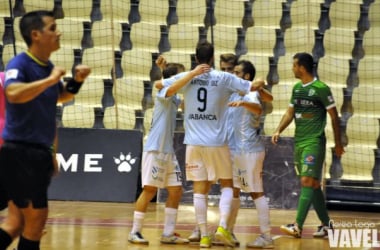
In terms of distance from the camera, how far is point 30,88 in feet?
16.6

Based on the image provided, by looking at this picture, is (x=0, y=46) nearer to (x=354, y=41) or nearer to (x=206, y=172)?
(x=354, y=41)

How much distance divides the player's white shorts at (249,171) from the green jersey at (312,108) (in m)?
0.73

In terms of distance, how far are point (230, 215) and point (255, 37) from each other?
5.91 metres

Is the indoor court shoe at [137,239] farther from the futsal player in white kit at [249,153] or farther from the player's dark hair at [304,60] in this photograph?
the player's dark hair at [304,60]

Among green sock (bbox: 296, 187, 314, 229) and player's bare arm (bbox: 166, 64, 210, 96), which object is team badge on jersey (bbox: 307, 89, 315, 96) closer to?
green sock (bbox: 296, 187, 314, 229)

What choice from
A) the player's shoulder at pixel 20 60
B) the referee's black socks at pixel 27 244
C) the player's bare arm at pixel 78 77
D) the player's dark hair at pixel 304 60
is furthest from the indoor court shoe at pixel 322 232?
the player's shoulder at pixel 20 60

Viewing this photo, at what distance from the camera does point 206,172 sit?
26.5 feet

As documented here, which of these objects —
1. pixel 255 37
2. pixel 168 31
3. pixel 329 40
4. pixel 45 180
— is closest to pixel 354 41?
pixel 329 40

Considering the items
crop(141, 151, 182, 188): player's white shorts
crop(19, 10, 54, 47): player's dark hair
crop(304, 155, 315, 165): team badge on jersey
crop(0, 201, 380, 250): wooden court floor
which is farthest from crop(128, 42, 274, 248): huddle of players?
crop(19, 10, 54, 47): player's dark hair

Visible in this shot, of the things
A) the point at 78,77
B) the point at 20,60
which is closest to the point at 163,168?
the point at 78,77

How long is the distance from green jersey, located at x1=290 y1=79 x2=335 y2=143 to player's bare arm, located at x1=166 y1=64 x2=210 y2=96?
157 cm

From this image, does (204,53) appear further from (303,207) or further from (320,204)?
(320,204)

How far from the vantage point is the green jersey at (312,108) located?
8.83 meters

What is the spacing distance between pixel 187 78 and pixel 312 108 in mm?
1859
